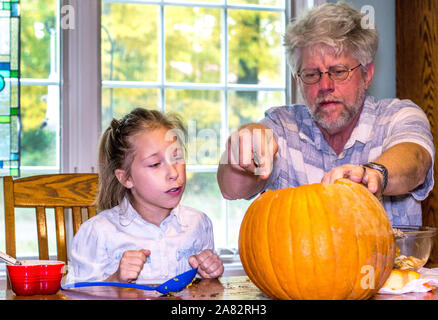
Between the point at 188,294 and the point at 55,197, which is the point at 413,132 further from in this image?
the point at 55,197

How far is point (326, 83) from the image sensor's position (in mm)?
1412

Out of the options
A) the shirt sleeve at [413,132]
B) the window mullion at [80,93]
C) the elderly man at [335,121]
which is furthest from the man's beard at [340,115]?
the window mullion at [80,93]

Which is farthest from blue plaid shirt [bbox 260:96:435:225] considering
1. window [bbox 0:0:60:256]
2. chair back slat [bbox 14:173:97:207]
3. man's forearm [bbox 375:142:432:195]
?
window [bbox 0:0:60:256]

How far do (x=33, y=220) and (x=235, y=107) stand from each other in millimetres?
950

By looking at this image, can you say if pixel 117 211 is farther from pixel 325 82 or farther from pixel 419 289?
pixel 419 289

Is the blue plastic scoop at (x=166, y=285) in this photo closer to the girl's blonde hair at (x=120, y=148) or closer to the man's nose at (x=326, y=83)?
the girl's blonde hair at (x=120, y=148)

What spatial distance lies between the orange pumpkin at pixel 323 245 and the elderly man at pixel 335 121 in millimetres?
510

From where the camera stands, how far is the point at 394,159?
1.11 meters

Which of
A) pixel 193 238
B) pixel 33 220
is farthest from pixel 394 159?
pixel 33 220

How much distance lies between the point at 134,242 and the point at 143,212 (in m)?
0.10

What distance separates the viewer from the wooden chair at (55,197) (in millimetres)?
1344

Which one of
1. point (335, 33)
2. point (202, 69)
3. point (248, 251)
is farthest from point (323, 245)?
point (202, 69)

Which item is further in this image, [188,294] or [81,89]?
[81,89]

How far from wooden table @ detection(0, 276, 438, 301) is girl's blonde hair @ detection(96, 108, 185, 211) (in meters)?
0.53
